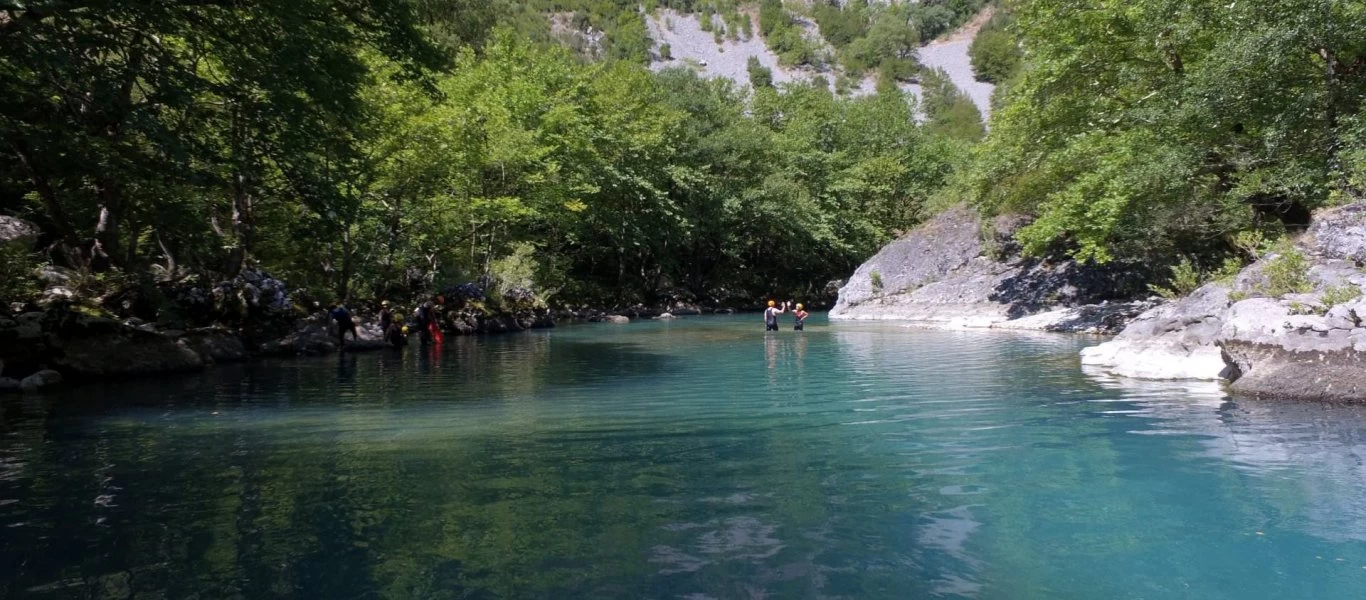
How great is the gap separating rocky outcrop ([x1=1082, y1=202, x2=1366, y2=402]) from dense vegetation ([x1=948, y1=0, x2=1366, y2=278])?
191 cm

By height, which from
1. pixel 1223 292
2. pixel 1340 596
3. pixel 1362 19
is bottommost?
pixel 1340 596

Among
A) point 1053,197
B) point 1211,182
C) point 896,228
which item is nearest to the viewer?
point 1211,182

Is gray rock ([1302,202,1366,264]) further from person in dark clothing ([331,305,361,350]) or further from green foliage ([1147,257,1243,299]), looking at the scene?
person in dark clothing ([331,305,361,350])

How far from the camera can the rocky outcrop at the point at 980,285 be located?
2572 centimetres

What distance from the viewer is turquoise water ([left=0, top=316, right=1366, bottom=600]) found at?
177 inches

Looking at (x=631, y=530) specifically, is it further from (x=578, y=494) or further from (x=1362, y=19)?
(x=1362, y=19)

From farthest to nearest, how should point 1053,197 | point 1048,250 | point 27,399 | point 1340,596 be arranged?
point 1048,250 → point 1053,197 → point 27,399 → point 1340,596

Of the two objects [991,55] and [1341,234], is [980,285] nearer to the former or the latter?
[1341,234]

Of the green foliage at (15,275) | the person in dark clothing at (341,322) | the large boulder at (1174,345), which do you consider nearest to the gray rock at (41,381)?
the green foliage at (15,275)

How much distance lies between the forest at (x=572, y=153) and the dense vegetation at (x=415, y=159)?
0.10m

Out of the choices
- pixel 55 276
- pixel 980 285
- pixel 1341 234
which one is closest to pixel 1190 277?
pixel 1341 234

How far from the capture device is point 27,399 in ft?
38.6

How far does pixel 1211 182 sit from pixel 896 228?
33.2 metres

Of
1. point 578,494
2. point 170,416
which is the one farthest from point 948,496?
point 170,416
